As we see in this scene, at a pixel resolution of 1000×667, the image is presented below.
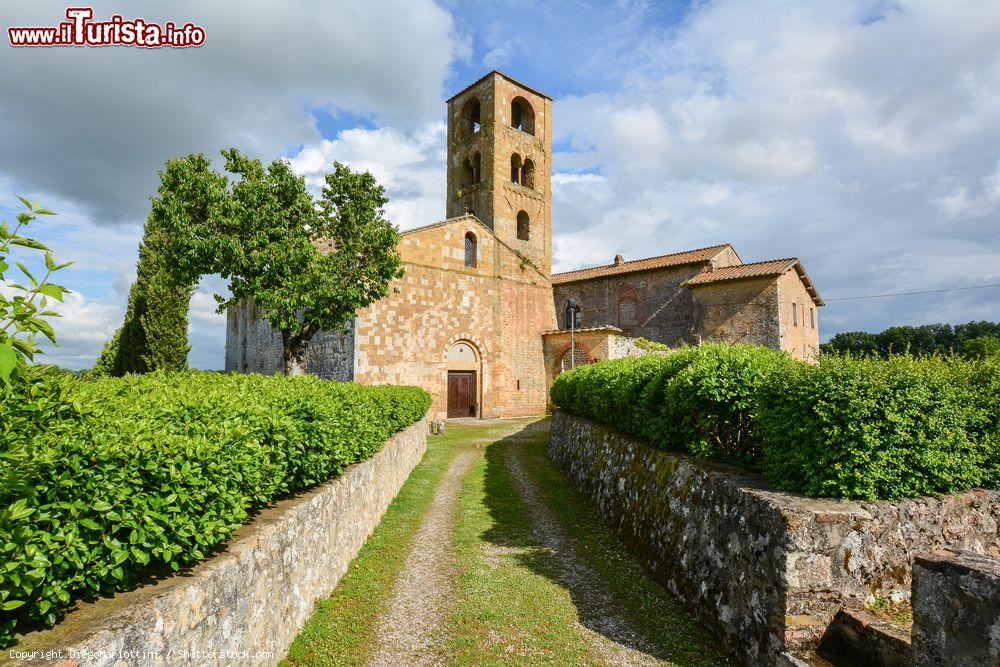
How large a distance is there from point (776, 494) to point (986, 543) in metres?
2.40

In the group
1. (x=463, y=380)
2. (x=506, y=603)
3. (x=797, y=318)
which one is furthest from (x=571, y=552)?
(x=797, y=318)

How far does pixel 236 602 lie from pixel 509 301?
24574mm

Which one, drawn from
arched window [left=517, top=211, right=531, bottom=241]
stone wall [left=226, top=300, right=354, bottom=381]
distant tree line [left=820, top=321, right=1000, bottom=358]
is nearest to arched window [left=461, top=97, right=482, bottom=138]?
arched window [left=517, top=211, right=531, bottom=241]

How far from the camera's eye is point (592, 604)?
6.33m

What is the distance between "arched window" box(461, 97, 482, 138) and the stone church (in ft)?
0.39

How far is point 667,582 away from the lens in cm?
660

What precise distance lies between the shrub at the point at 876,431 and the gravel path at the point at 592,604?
237 centimetres

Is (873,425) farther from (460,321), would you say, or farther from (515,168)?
(515,168)

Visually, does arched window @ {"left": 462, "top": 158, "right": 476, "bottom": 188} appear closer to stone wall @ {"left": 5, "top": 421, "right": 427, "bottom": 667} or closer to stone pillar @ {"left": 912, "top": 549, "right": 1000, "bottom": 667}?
stone wall @ {"left": 5, "top": 421, "right": 427, "bottom": 667}

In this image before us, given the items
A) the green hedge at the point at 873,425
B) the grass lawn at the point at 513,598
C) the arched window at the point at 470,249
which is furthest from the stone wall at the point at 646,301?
the green hedge at the point at 873,425


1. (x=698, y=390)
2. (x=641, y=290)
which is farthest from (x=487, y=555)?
(x=641, y=290)

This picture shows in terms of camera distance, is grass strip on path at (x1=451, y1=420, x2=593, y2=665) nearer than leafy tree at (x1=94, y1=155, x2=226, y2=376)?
Yes

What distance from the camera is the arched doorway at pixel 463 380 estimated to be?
2578cm

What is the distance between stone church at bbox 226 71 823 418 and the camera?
24.4 m
